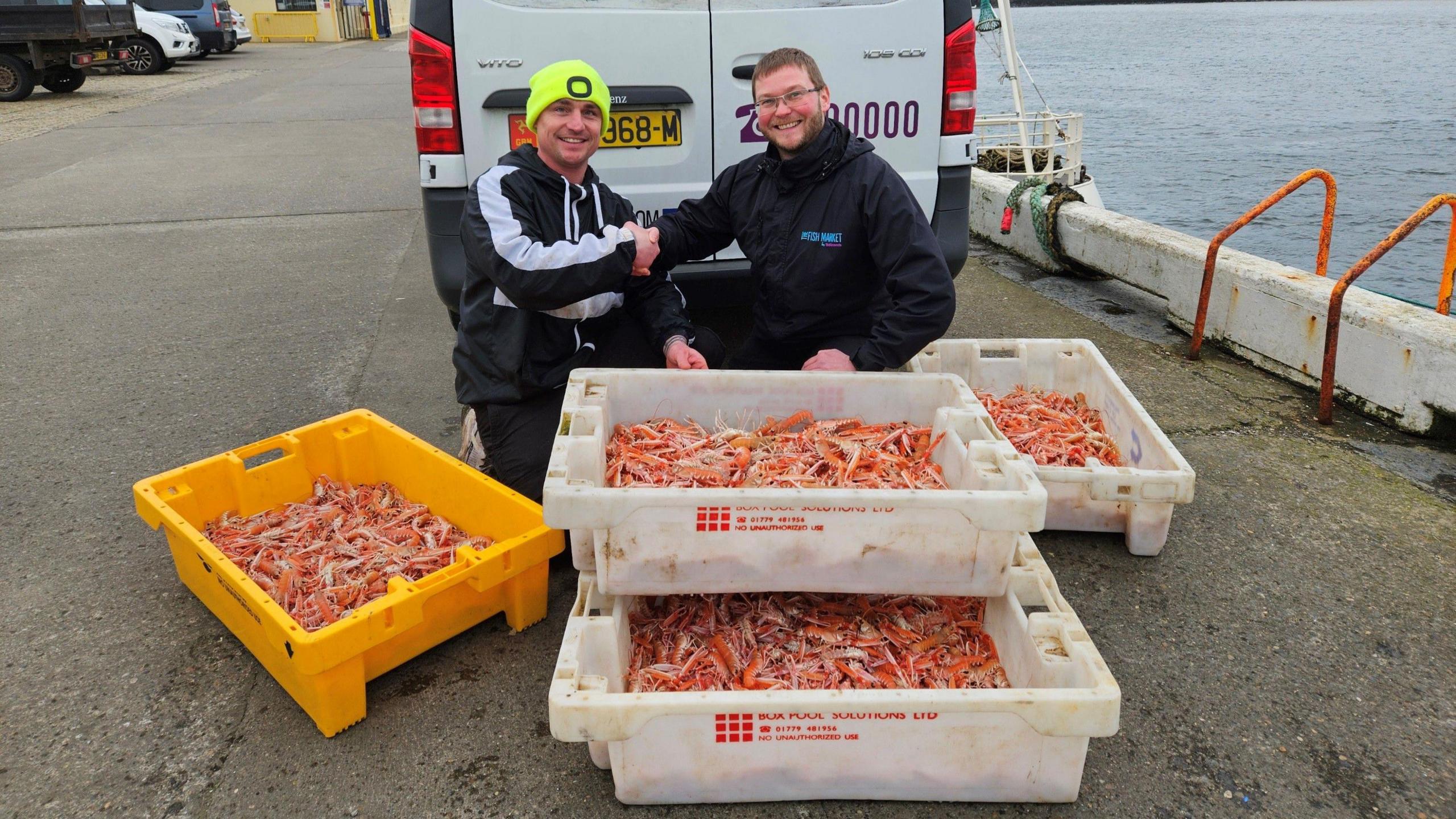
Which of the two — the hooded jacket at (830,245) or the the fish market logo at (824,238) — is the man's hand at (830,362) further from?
the the fish market logo at (824,238)

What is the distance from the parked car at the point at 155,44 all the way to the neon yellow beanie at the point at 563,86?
28.6m

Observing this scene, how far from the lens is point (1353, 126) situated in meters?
34.4

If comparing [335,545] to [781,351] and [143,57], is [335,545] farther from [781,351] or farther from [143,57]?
[143,57]

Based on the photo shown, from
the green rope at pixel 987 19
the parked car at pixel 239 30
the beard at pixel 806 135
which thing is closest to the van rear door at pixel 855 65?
the beard at pixel 806 135

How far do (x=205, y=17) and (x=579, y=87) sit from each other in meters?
34.9

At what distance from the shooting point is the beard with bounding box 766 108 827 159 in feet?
12.5

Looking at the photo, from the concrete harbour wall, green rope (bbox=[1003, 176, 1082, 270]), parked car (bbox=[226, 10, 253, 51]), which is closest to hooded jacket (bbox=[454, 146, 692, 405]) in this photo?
the concrete harbour wall

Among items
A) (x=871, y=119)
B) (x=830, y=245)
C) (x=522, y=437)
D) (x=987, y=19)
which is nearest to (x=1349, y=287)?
(x=871, y=119)

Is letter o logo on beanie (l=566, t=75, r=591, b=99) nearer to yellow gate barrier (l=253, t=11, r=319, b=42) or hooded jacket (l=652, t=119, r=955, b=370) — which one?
hooded jacket (l=652, t=119, r=955, b=370)

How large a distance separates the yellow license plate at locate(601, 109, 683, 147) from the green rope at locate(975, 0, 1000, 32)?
857 cm

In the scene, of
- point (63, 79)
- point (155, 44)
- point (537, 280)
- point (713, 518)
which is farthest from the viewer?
point (155, 44)

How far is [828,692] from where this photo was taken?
7.95ft

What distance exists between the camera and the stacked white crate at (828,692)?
2416 mm

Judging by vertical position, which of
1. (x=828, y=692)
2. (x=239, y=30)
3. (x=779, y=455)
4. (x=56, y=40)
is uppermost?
(x=239, y=30)
